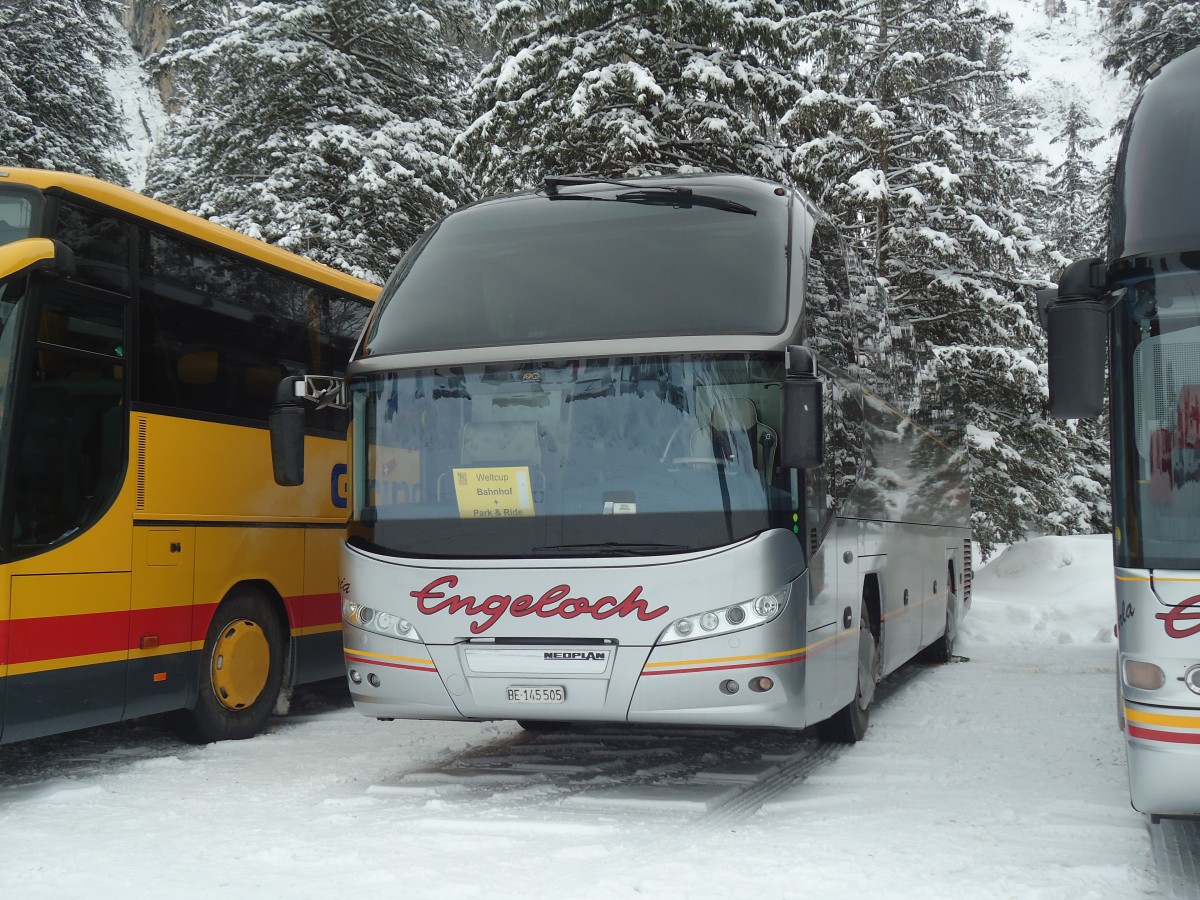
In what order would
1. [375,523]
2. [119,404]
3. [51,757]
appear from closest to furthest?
[375,523] < [119,404] < [51,757]

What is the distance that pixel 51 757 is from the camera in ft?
28.4

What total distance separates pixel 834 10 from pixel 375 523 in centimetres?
1456

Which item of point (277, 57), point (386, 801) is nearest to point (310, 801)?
point (386, 801)

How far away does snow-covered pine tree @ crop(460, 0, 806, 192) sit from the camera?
17562mm

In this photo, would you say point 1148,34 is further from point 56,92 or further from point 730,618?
point 56,92

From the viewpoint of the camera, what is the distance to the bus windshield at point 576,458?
6770mm

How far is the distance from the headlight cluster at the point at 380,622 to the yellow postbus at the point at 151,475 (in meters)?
1.55

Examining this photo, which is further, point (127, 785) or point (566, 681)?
point (127, 785)

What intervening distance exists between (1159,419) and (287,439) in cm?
470

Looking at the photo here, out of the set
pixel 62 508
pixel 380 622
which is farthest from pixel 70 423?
pixel 380 622

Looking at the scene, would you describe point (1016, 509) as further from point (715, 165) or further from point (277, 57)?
point (277, 57)

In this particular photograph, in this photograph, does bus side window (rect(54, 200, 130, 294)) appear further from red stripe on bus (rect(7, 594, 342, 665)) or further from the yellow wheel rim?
the yellow wheel rim

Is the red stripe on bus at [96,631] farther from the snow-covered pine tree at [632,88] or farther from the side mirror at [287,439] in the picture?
the snow-covered pine tree at [632,88]

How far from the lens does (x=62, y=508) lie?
7367 millimetres
